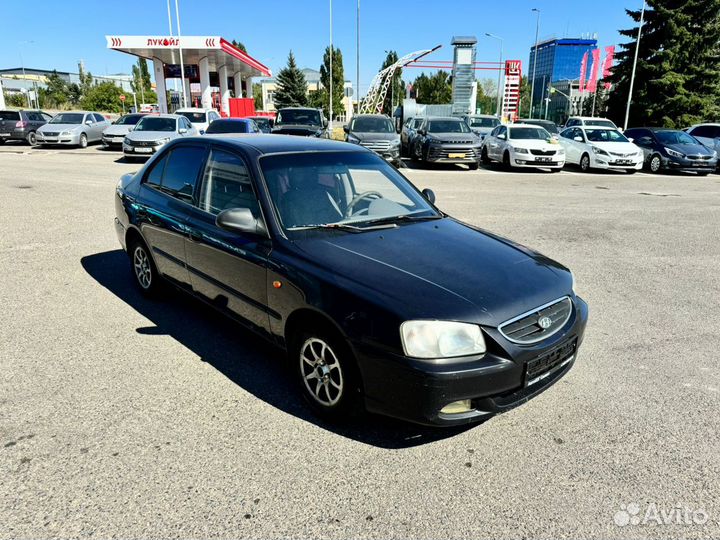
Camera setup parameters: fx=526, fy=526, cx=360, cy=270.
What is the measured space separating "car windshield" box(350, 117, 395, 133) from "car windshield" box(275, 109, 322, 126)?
157 cm

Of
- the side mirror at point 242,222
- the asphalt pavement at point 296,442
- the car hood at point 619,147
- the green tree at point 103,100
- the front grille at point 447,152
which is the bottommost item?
the asphalt pavement at point 296,442

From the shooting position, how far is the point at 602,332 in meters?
4.65

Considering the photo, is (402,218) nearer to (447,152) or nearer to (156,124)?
(447,152)

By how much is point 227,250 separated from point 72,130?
2309cm

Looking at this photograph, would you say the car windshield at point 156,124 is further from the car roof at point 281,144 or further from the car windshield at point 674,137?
the car windshield at point 674,137

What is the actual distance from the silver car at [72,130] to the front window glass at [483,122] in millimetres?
17633

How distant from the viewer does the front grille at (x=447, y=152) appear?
1761cm

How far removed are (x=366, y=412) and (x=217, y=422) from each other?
A: 36.8 inches

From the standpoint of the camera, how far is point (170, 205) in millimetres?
4520

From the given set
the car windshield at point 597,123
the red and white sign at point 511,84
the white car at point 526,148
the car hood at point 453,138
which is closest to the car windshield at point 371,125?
the car hood at point 453,138

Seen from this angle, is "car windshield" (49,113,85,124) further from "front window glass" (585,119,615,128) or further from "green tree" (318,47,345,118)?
"green tree" (318,47,345,118)

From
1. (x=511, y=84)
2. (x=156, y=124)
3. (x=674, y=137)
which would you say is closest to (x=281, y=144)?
(x=156, y=124)

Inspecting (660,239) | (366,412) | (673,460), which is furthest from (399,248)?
(660,239)

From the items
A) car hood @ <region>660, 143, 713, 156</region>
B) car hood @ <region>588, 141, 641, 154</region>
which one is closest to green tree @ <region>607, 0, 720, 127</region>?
car hood @ <region>660, 143, 713, 156</region>
